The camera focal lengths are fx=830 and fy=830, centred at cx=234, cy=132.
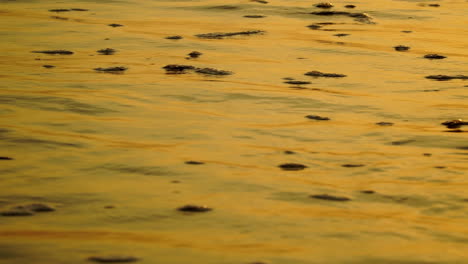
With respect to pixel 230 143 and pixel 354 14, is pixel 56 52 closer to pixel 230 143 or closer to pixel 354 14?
pixel 230 143

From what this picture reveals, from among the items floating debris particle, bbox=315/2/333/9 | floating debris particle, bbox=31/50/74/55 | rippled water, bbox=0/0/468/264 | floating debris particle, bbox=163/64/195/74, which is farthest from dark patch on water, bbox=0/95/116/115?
floating debris particle, bbox=315/2/333/9

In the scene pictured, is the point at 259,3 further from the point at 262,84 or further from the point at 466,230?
the point at 466,230

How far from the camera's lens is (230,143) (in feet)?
8.64

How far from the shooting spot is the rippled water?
1.89 meters

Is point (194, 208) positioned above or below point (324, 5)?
below

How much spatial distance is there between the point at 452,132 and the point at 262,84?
87cm

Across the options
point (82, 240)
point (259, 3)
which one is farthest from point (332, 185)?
point (259, 3)

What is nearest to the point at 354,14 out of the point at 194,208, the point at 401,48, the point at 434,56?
the point at 401,48

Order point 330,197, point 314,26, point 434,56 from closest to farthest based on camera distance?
1. point 330,197
2. point 434,56
3. point 314,26

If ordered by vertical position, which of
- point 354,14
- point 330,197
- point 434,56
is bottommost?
point 330,197

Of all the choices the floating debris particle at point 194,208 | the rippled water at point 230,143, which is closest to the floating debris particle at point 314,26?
the rippled water at point 230,143

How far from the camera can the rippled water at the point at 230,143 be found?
1.89 meters

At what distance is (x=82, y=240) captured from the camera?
6.04 ft

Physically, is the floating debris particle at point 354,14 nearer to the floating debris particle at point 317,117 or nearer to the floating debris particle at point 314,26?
the floating debris particle at point 314,26
